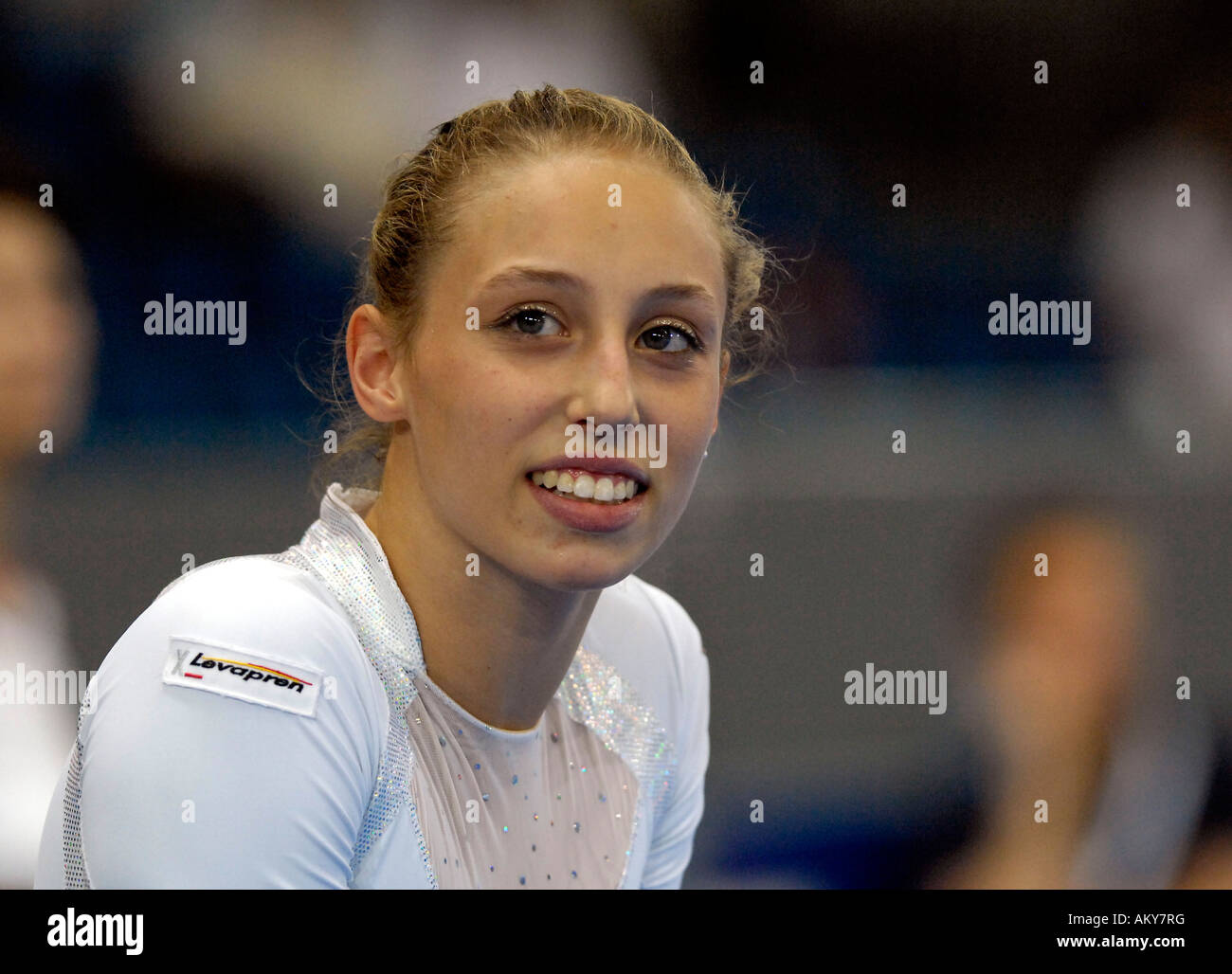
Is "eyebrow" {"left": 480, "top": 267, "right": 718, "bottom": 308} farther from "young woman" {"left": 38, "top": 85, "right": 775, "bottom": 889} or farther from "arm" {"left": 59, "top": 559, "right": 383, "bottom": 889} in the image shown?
"arm" {"left": 59, "top": 559, "right": 383, "bottom": 889}

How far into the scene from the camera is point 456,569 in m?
1.32

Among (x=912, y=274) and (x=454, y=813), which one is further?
(x=912, y=274)

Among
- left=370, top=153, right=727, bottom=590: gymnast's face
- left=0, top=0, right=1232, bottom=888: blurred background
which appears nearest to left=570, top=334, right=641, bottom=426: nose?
left=370, top=153, right=727, bottom=590: gymnast's face

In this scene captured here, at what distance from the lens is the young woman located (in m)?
1.08

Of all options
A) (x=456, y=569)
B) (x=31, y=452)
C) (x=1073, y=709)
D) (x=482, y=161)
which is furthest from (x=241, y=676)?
(x=1073, y=709)

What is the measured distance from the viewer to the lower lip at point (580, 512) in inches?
49.1

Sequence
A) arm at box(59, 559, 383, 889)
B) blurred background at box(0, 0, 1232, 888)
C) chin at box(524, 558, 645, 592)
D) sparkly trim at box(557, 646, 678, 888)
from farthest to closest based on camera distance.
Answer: blurred background at box(0, 0, 1232, 888), sparkly trim at box(557, 646, 678, 888), chin at box(524, 558, 645, 592), arm at box(59, 559, 383, 889)

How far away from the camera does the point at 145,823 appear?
1047 millimetres

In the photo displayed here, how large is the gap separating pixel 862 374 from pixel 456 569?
126 centimetres

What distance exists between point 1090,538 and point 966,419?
32 centimetres

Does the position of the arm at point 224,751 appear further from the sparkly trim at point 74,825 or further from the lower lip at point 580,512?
the lower lip at point 580,512

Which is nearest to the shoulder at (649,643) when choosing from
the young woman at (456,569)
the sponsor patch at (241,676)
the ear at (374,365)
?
the young woman at (456,569)
